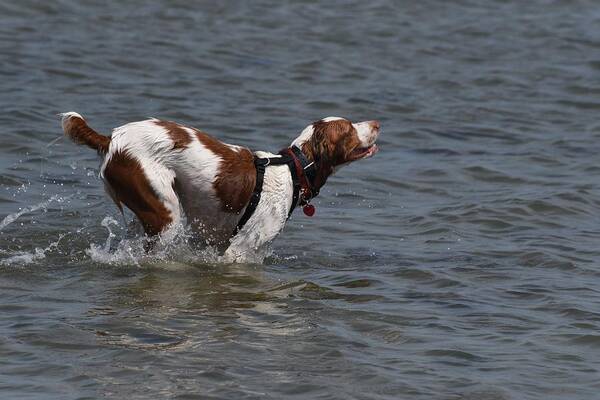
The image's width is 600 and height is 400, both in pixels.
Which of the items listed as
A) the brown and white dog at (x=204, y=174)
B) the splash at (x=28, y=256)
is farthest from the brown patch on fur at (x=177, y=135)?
the splash at (x=28, y=256)

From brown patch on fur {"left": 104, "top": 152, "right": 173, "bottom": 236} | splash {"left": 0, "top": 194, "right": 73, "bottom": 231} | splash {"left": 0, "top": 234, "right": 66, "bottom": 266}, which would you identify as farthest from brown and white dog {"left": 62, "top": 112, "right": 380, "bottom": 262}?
splash {"left": 0, "top": 194, "right": 73, "bottom": 231}

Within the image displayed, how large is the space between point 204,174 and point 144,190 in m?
0.44

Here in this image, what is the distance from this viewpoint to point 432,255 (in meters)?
9.26

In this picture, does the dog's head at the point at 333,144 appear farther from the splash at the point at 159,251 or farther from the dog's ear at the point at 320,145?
the splash at the point at 159,251

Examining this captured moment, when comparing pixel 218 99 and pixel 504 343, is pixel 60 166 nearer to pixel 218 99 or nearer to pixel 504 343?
pixel 218 99

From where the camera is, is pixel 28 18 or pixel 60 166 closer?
pixel 60 166

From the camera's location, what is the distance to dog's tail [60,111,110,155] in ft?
25.7

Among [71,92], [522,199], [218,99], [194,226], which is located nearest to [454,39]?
[218,99]

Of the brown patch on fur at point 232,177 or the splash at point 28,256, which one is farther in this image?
the splash at point 28,256

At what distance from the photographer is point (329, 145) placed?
847 centimetres

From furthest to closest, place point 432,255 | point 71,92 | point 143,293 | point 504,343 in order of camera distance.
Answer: point 71,92
point 432,255
point 143,293
point 504,343

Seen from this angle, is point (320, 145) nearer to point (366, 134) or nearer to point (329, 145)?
point (329, 145)

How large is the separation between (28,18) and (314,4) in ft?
16.4

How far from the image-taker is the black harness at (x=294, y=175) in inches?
324
